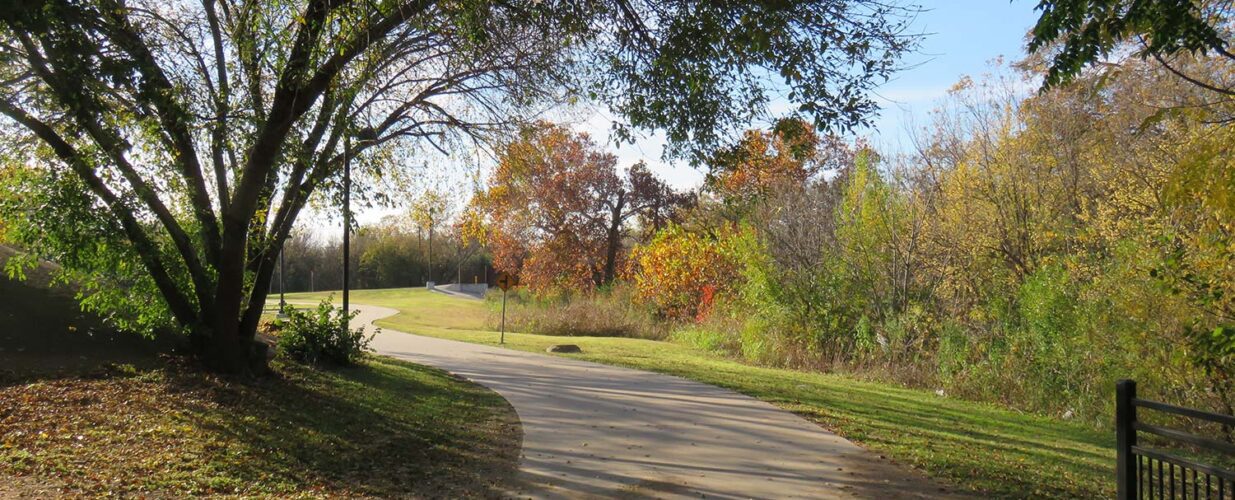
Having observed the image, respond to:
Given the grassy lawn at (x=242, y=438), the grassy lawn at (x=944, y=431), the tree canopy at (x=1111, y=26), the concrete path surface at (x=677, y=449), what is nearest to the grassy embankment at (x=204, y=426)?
the grassy lawn at (x=242, y=438)

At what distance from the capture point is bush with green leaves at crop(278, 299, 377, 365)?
51.7 ft

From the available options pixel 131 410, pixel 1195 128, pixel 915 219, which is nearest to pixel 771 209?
pixel 915 219

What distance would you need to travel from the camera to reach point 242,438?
31.1 feet

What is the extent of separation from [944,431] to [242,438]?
867 cm

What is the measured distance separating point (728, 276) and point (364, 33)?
2470cm

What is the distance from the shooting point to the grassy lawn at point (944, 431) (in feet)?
28.3

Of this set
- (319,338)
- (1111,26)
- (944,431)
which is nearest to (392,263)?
(319,338)

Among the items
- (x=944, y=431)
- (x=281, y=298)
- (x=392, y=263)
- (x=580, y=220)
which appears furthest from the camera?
(x=392, y=263)

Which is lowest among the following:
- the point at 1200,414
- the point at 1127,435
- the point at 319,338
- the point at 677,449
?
the point at 677,449

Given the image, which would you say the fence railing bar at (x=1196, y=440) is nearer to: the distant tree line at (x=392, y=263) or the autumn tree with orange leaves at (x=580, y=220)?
the autumn tree with orange leaves at (x=580, y=220)

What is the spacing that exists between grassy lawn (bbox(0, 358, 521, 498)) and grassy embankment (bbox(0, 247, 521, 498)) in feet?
0.07

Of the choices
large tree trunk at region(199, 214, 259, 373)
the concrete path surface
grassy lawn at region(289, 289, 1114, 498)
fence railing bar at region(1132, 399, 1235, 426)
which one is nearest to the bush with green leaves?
the concrete path surface

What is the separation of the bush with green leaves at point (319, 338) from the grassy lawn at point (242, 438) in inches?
81.7

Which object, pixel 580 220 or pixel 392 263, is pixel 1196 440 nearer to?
pixel 580 220
